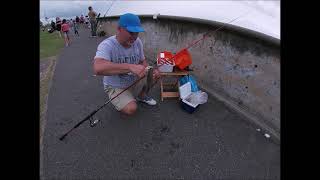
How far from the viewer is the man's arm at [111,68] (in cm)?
434

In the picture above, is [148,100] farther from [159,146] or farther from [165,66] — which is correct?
[159,146]

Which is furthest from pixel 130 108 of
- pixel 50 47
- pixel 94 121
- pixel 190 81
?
pixel 50 47

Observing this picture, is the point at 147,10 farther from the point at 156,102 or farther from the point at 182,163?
the point at 182,163

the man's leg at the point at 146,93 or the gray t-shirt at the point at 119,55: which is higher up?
the gray t-shirt at the point at 119,55

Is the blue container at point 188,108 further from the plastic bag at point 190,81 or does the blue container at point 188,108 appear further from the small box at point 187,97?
the plastic bag at point 190,81

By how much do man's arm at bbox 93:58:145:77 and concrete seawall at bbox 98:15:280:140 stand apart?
6.65ft

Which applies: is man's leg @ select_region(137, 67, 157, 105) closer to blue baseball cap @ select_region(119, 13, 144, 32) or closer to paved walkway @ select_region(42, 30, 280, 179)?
paved walkway @ select_region(42, 30, 280, 179)

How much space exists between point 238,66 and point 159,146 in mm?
2260

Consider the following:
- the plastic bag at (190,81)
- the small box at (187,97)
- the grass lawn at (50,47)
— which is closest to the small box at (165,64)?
the plastic bag at (190,81)

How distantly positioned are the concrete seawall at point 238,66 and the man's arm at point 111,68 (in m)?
2.03

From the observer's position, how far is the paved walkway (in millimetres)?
3826

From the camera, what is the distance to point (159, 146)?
4.38 m

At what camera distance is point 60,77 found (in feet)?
27.0
